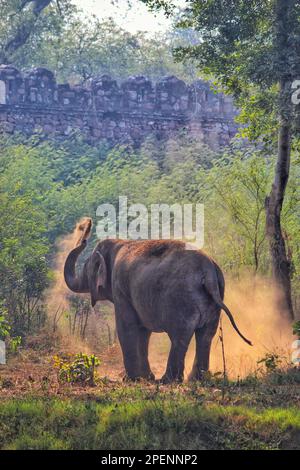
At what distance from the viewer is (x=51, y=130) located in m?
28.4

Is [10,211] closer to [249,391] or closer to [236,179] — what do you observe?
[236,179]

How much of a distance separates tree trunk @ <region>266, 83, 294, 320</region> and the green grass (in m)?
5.77

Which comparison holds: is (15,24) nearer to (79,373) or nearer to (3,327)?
(3,327)

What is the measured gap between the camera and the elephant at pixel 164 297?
1174cm

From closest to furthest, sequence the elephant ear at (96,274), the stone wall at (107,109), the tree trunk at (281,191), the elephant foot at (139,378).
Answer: the elephant foot at (139,378) → the elephant ear at (96,274) → the tree trunk at (281,191) → the stone wall at (107,109)

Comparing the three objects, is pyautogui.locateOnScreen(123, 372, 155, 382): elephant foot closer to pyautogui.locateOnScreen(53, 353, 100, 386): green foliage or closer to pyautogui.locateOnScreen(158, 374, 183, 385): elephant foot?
pyautogui.locateOnScreen(158, 374, 183, 385): elephant foot

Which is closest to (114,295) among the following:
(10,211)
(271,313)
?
(271,313)

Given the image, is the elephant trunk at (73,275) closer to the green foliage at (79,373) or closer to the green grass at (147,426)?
the green foliage at (79,373)

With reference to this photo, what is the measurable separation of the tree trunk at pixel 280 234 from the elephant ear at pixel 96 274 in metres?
3.10

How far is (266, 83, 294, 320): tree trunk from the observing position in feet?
49.4

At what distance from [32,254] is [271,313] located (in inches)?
210

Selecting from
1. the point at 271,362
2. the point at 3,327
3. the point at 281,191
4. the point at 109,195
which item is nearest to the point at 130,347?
the point at 271,362

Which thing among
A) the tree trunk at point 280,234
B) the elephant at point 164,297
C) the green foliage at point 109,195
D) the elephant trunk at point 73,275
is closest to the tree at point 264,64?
the tree trunk at point 280,234

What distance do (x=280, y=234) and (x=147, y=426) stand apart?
7.13 metres
